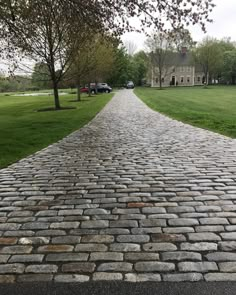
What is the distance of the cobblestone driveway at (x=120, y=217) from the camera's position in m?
2.90

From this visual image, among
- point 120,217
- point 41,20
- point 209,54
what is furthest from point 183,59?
point 120,217

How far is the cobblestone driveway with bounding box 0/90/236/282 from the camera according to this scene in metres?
2.90

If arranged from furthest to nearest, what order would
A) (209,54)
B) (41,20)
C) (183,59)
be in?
(183,59) < (209,54) < (41,20)

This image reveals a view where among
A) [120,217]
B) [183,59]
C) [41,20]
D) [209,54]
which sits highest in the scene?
[209,54]

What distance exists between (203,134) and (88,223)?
24.6ft

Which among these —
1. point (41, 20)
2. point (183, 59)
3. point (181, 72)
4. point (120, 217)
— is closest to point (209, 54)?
point (183, 59)

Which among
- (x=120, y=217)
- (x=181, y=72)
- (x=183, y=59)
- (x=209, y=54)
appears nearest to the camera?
(x=120, y=217)

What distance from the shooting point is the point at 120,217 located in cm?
399

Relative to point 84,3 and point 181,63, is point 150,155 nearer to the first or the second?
point 84,3

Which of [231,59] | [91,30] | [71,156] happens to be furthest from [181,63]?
[71,156]

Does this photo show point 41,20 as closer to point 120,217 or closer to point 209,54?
point 120,217

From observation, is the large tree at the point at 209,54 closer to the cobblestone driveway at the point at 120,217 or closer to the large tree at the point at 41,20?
the large tree at the point at 41,20

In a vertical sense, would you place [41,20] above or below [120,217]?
above

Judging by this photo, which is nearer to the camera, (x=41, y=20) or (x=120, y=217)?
(x=120, y=217)
